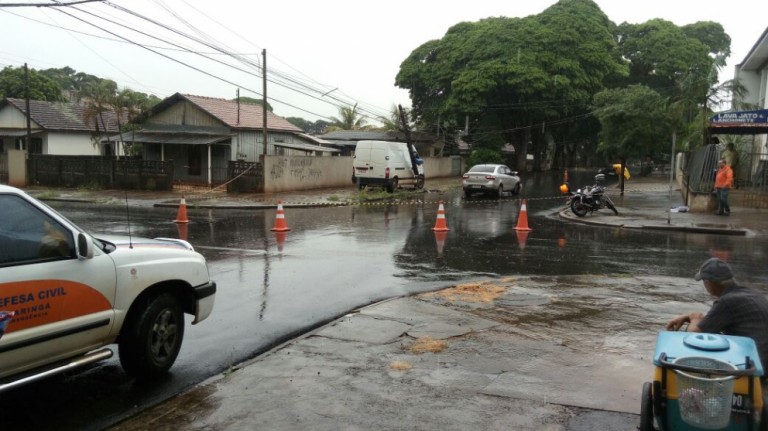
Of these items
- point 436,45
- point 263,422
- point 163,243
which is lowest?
point 263,422

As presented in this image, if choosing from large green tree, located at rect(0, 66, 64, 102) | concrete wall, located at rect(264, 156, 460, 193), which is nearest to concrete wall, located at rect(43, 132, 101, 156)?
large green tree, located at rect(0, 66, 64, 102)

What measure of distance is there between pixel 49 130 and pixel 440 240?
31413 mm

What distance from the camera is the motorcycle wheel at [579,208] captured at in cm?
1961

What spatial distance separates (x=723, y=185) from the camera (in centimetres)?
1806

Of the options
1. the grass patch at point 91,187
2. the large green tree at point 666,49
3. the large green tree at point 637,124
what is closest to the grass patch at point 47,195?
the grass patch at point 91,187

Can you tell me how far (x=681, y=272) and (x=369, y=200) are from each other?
56.0ft

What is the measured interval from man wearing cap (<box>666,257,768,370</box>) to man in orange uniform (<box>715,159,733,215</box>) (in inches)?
606

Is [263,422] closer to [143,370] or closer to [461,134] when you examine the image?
[143,370]

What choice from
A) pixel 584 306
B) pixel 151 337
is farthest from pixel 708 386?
pixel 584 306

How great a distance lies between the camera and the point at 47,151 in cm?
3728

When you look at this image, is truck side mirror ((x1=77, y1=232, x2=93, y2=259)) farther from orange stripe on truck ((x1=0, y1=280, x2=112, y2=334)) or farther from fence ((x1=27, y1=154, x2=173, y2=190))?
fence ((x1=27, y1=154, x2=173, y2=190))

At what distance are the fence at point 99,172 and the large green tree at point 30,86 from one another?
64.3 feet

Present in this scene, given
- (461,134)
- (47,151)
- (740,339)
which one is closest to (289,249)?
(740,339)

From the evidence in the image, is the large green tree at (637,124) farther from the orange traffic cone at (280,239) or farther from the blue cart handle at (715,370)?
the blue cart handle at (715,370)
